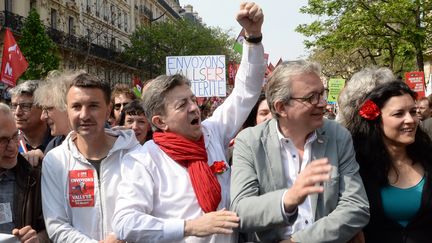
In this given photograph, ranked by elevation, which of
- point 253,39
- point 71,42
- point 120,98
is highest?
point 71,42

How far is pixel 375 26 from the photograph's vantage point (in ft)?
72.0

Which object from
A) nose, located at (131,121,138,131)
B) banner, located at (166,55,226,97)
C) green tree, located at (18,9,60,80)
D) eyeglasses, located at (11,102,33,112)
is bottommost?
nose, located at (131,121,138,131)

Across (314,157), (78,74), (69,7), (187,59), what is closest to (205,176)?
(314,157)

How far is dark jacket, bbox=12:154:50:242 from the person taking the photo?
3100 mm

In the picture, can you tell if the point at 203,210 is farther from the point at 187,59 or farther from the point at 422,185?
the point at 187,59

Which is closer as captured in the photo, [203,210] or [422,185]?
[203,210]

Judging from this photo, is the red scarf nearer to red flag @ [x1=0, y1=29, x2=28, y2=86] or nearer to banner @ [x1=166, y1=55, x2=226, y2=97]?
banner @ [x1=166, y1=55, x2=226, y2=97]

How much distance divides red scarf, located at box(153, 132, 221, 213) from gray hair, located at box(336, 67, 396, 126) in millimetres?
1087

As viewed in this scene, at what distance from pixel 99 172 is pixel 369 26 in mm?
20480

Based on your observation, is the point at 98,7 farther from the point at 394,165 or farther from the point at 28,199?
the point at 394,165

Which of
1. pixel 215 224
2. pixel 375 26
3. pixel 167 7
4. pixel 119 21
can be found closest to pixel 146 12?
pixel 119 21

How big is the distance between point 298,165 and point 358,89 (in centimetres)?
103

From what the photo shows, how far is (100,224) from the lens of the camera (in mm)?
3139

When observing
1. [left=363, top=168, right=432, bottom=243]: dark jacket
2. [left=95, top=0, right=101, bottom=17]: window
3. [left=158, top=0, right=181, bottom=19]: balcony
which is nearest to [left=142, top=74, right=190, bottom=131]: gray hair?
[left=363, top=168, right=432, bottom=243]: dark jacket
